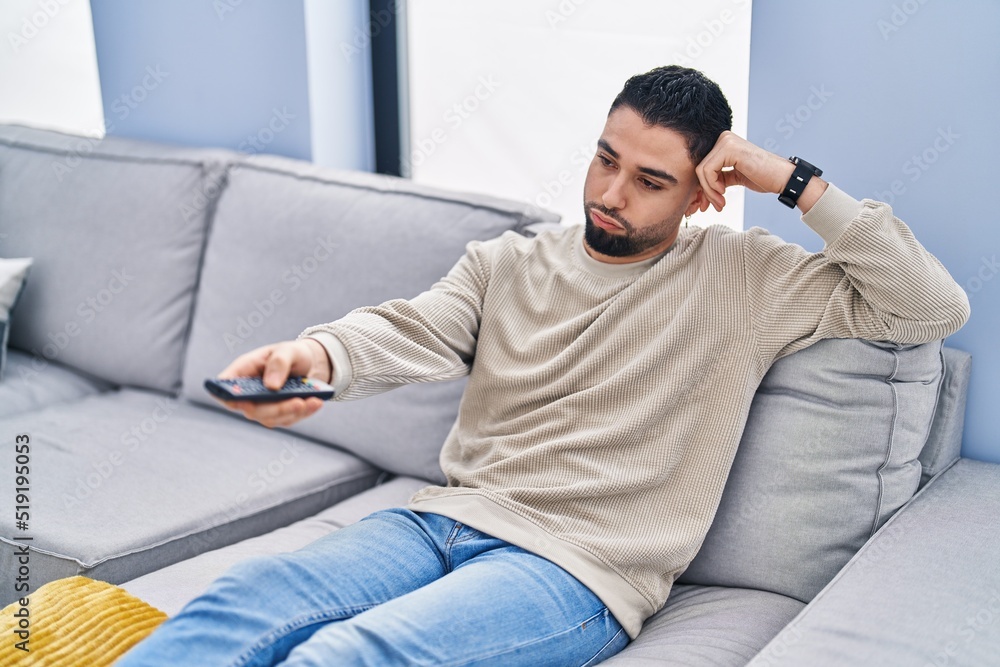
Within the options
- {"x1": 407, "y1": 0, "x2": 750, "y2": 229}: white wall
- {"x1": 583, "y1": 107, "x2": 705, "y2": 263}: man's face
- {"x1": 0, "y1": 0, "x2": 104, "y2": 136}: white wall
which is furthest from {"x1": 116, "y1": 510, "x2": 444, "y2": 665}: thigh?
{"x1": 0, "y1": 0, "x2": 104, "y2": 136}: white wall

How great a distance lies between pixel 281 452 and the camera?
198cm

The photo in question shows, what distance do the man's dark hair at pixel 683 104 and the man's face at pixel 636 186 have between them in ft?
0.04

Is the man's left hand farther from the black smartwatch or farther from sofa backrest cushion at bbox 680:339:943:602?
sofa backrest cushion at bbox 680:339:943:602

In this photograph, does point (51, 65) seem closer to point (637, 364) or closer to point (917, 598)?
point (637, 364)

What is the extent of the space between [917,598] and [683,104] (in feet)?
2.45

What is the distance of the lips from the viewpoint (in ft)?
4.81

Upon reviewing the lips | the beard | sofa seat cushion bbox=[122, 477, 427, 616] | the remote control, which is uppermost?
the lips

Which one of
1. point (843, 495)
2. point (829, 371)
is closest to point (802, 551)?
point (843, 495)

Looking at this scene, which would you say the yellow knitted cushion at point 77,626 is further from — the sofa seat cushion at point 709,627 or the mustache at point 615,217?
the mustache at point 615,217

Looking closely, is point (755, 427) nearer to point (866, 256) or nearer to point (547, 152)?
point (866, 256)

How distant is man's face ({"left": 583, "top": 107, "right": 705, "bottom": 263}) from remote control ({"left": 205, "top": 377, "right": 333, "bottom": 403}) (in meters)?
0.50

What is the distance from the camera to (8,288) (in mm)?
2332

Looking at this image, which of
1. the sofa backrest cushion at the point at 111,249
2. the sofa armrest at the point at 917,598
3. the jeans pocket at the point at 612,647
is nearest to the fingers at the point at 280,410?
the jeans pocket at the point at 612,647

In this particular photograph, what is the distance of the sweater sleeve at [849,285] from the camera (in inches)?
51.6
